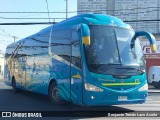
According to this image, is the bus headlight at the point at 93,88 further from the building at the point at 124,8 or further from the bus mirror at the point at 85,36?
the building at the point at 124,8

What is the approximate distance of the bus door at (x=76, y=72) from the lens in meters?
12.3

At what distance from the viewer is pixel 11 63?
915 inches

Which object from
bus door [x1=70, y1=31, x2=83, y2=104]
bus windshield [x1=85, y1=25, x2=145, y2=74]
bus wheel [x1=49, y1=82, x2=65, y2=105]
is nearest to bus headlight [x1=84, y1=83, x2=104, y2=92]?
bus door [x1=70, y1=31, x2=83, y2=104]

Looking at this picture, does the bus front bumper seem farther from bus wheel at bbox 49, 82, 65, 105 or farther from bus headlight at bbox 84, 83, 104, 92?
bus wheel at bbox 49, 82, 65, 105

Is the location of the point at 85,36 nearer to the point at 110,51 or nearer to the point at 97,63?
the point at 97,63

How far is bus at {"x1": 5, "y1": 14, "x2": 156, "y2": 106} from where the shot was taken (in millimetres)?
11953

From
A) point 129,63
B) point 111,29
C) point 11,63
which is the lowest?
point 11,63

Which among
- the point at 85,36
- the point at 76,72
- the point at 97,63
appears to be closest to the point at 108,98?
the point at 97,63

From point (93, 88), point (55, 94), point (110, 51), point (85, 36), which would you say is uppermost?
point (85, 36)

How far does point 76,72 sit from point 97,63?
35.9 inches

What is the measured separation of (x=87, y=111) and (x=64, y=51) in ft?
7.83

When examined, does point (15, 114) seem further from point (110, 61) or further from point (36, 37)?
point (36, 37)

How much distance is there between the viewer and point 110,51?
1231 cm

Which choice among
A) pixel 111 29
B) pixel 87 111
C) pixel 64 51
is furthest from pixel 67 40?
pixel 87 111
